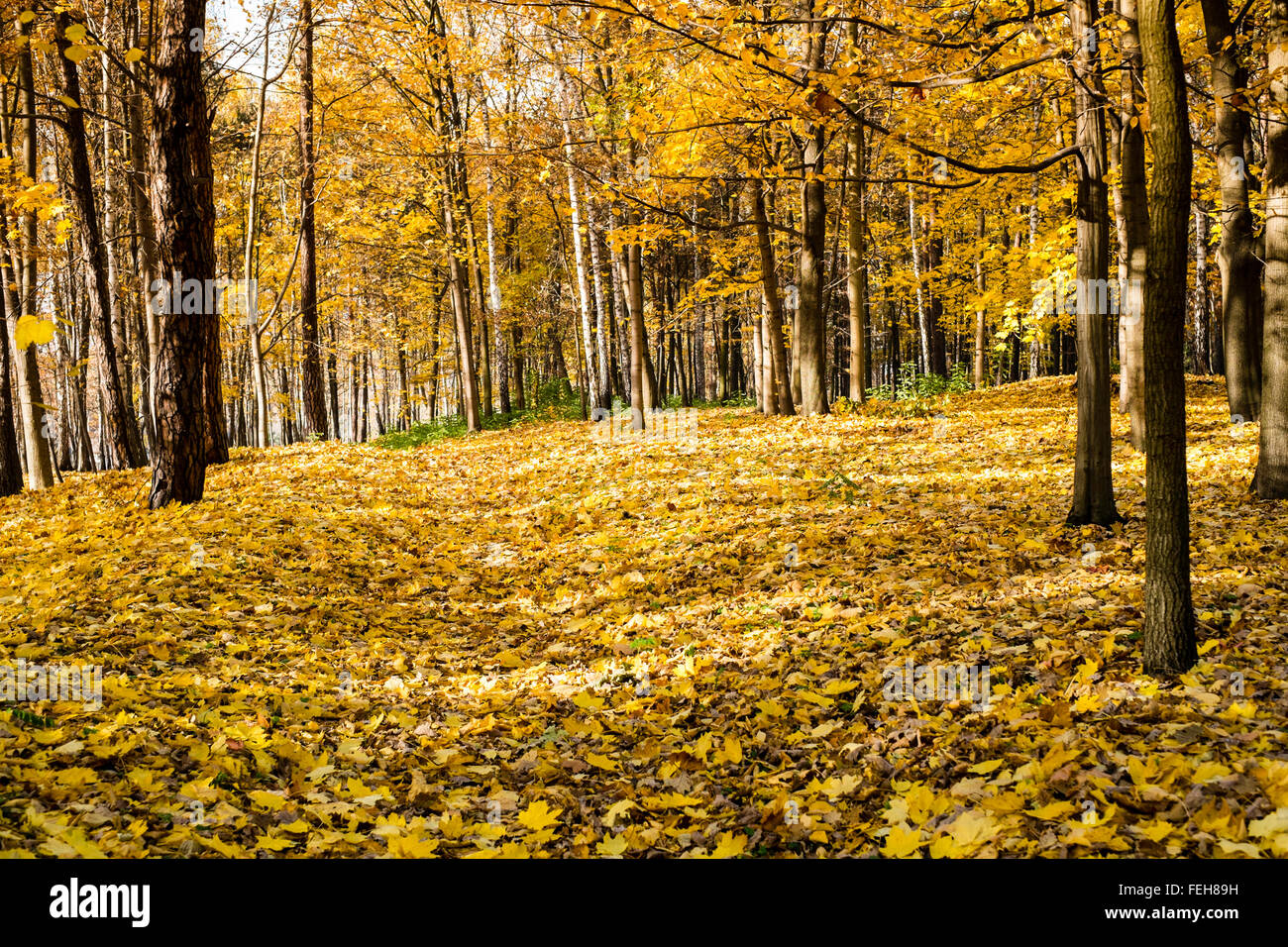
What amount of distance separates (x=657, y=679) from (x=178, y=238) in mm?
7117

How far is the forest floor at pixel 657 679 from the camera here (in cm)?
319

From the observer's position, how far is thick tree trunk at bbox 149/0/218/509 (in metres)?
8.10

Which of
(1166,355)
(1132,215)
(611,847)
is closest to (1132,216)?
(1132,215)

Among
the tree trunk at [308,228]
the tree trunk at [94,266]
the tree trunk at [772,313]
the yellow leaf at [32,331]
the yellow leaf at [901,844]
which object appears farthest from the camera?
the tree trunk at [308,228]

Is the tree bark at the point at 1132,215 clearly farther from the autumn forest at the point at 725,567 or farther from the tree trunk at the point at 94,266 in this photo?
the tree trunk at the point at 94,266

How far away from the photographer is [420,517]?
9945 mm

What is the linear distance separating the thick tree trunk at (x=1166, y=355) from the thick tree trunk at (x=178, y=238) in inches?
337

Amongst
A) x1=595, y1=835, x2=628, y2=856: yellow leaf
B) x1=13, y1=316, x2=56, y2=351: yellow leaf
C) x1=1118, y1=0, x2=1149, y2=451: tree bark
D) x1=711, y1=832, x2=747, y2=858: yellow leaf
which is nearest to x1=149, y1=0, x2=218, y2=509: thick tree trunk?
x1=13, y1=316, x2=56, y2=351: yellow leaf

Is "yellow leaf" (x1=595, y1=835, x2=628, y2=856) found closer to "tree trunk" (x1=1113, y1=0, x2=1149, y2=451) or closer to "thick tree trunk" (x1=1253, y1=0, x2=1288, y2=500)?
"tree trunk" (x1=1113, y1=0, x2=1149, y2=451)

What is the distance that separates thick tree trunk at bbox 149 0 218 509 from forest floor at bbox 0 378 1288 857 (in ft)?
2.05

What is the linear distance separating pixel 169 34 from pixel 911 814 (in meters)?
9.87

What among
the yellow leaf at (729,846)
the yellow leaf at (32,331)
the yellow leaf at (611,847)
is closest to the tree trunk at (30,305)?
the yellow leaf at (32,331)

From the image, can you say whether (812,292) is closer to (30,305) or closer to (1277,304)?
(1277,304)
